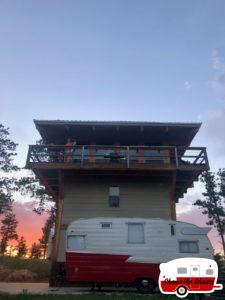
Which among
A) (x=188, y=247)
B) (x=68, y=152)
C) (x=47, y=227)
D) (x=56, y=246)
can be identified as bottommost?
(x=188, y=247)

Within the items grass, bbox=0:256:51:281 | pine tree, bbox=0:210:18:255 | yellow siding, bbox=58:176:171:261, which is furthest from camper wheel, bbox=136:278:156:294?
pine tree, bbox=0:210:18:255

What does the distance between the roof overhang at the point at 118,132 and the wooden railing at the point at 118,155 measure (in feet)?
4.13

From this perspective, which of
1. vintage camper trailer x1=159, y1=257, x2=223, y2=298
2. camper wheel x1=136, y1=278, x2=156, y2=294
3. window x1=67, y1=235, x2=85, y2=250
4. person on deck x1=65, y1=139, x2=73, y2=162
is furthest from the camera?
person on deck x1=65, y1=139, x2=73, y2=162

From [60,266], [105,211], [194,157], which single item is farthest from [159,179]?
[60,266]

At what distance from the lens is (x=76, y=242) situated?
1652 cm

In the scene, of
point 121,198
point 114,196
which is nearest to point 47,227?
point 114,196

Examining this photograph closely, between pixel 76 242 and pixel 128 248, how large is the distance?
104 inches

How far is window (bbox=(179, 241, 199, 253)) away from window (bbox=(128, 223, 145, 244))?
6.64 ft

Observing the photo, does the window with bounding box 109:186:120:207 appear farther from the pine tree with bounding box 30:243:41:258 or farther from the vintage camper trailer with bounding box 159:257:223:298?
the pine tree with bounding box 30:243:41:258

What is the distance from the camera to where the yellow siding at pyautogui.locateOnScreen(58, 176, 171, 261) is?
21.6 metres

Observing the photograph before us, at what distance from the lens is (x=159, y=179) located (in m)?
22.7

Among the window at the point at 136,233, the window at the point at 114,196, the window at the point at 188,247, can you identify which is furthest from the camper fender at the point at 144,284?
the window at the point at 114,196

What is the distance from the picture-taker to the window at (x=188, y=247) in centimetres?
1662

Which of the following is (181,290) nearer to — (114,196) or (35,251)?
(114,196)
